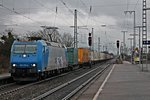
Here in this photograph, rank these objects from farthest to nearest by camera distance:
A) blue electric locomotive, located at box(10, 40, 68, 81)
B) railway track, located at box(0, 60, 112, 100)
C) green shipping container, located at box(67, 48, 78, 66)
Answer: green shipping container, located at box(67, 48, 78, 66), blue electric locomotive, located at box(10, 40, 68, 81), railway track, located at box(0, 60, 112, 100)

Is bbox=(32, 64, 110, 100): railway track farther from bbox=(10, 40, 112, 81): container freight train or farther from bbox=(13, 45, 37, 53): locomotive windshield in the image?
bbox=(13, 45, 37, 53): locomotive windshield

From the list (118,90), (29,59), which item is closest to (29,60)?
(29,59)

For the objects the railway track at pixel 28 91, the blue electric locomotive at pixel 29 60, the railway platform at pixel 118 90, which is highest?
the blue electric locomotive at pixel 29 60

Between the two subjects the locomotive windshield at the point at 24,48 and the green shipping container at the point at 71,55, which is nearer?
the locomotive windshield at the point at 24,48

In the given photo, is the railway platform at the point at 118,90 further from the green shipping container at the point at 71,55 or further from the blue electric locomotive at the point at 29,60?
the green shipping container at the point at 71,55

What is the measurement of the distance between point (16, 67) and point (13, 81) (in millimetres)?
2365

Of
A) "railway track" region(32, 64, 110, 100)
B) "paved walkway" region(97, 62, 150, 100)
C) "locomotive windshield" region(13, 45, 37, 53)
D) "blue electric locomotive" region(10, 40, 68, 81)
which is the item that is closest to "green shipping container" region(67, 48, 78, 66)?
"blue electric locomotive" region(10, 40, 68, 81)

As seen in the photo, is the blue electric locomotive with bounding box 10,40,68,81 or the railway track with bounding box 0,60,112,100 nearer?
the railway track with bounding box 0,60,112,100

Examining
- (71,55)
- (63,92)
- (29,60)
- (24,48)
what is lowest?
(63,92)

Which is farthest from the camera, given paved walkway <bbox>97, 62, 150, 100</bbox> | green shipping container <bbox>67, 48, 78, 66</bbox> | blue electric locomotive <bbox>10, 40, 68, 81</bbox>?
green shipping container <bbox>67, 48, 78, 66</bbox>

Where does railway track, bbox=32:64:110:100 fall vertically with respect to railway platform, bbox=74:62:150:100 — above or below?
below

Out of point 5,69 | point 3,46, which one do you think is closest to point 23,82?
point 5,69

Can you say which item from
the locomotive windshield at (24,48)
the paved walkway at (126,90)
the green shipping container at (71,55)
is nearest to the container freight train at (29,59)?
the locomotive windshield at (24,48)

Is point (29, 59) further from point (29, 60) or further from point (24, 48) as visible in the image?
point (24, 48)
